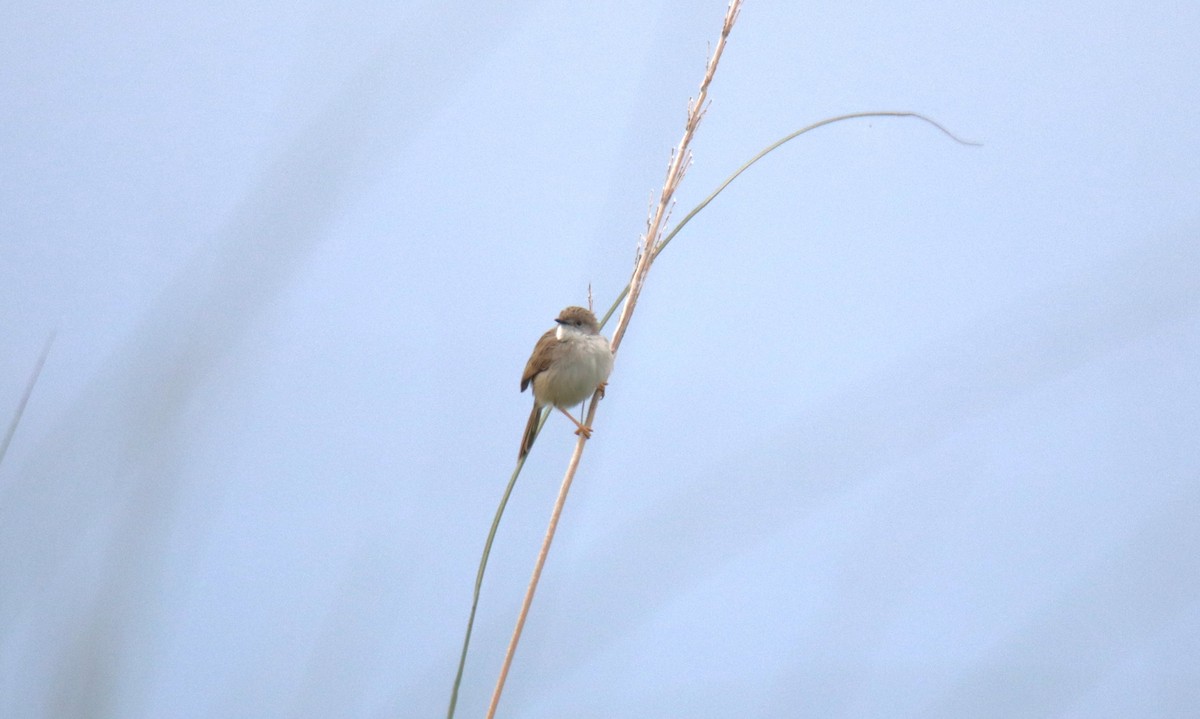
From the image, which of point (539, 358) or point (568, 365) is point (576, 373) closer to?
point (568, 365)

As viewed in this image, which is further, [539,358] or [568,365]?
[539,358]

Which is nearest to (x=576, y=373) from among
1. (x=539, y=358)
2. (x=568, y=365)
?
(x=568, y=365)

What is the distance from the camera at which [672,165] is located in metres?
1.57

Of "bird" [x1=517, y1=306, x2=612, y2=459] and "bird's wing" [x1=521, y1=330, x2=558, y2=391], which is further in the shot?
"bird's wing" [x1=521, y1=330, x2=558, y2=391]

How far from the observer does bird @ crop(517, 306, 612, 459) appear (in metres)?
2.57

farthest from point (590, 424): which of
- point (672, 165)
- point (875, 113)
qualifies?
point (875, 113)

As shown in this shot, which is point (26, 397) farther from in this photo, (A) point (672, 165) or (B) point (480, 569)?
(A) point (672, 165)

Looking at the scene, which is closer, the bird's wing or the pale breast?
the pale breast

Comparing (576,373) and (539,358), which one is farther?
(539,358)

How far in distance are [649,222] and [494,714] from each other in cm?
81

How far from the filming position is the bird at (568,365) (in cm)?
257

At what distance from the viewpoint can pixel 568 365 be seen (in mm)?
2594

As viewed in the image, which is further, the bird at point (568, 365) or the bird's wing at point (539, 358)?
the bird's wing at point (539, 358)

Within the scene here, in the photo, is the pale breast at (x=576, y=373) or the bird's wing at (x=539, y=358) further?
the bird's wing at (x=539, y=358)
